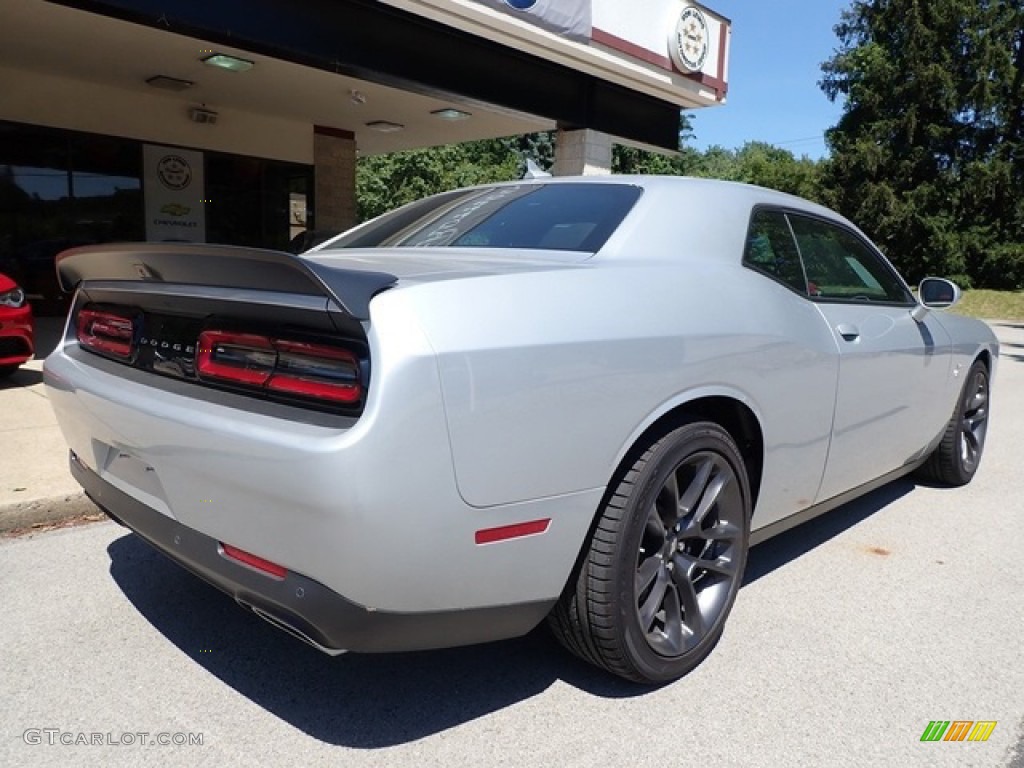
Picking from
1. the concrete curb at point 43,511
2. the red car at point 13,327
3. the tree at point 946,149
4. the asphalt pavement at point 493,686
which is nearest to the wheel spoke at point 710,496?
the asphalt pavement at point 493,686

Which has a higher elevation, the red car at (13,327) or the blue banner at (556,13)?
the blue banner at (556,13)

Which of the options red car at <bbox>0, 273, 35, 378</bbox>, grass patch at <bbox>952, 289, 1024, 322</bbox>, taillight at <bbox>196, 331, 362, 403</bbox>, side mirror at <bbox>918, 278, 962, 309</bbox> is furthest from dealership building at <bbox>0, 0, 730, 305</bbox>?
grass patch at <bbox>952, 289, 1024, 322</bbox>

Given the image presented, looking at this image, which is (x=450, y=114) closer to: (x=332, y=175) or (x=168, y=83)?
(x=332, y=175)

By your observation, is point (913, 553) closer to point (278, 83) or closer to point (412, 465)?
point (412, 465)

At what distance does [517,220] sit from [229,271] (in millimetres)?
1149

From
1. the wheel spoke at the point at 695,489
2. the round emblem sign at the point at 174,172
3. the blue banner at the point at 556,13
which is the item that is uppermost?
the blue banner at the point at 556,13

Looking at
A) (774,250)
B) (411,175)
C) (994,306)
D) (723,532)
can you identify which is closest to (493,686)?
(723,532)

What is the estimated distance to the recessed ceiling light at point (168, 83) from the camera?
10.2 meters

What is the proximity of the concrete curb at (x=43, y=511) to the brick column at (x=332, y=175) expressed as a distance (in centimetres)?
1030

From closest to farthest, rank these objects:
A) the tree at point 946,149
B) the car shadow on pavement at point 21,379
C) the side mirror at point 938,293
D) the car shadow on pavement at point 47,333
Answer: the side mirror at point 938,293 < the car shadow on pavement at point 21,379 < the car shadow on pavement at point 47,333 < the tree at point 946,149

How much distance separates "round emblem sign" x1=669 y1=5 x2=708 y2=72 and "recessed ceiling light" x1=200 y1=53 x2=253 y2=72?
Answer: 546 cm

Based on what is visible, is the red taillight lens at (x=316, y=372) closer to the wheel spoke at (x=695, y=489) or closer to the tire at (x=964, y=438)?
the wheel spoke at (x=695, y=489)

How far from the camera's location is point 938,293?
4.05 meters

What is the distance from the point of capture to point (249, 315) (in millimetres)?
2082
